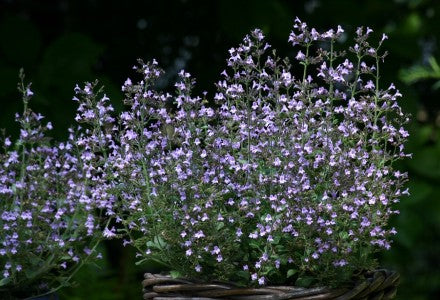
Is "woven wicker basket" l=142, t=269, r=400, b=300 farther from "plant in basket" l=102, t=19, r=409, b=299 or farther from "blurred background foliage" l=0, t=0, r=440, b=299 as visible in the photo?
"blurred background foliage" l=0, t=0, r=440, b=299

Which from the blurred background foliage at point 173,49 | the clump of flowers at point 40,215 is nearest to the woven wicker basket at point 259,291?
the clump of flowers at point 40,215

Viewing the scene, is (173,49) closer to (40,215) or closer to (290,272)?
(40,215)

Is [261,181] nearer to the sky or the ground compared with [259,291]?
nearer to the sky

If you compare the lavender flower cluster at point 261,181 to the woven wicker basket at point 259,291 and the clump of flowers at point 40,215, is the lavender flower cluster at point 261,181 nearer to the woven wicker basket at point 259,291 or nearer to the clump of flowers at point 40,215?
the woven wicker basket at point 259,291

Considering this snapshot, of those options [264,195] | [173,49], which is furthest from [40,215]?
[173,49]

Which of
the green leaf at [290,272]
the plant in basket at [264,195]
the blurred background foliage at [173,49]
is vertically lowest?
the green leaf at [290,272]

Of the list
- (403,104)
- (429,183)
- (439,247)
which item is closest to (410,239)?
(429,183)
